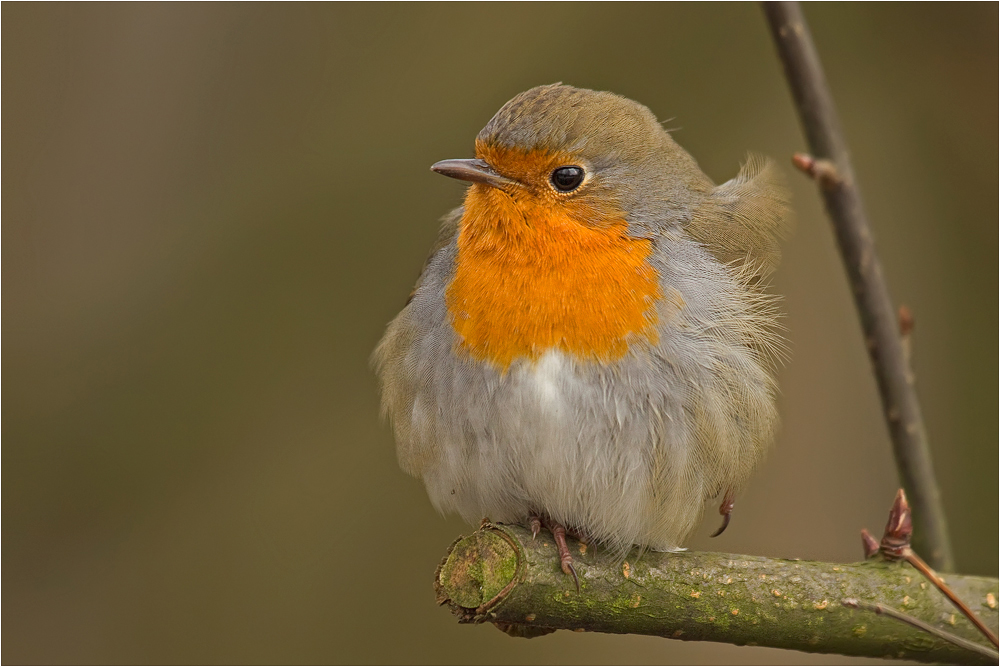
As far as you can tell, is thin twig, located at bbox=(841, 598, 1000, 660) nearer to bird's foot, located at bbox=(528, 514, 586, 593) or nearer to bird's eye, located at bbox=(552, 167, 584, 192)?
bird's foot, located at bbox=(528, 514, 586, 593)

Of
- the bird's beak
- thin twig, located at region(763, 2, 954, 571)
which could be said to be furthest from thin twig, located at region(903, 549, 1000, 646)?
the bird's beak

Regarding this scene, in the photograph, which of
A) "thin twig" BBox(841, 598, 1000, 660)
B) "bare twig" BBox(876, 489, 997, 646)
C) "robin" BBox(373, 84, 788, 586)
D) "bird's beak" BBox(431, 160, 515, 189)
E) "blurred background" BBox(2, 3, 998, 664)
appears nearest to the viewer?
"thin twig" BBox(841, 598, 1000, 660)

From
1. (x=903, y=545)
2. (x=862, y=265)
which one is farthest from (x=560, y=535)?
(x=862, y=265)

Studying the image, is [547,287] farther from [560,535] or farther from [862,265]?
[862,265]

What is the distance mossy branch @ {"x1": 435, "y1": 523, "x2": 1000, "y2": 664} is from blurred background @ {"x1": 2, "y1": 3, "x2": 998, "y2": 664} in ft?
7.38

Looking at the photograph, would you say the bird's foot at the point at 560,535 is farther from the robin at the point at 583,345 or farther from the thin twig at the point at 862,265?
the thin twig at the point at 862,265

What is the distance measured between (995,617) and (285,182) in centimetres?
371

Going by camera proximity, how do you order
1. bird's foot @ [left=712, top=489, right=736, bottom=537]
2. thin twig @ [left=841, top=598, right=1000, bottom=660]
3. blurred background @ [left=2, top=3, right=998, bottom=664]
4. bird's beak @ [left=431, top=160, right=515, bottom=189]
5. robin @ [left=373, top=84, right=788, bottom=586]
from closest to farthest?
1. thin twig @ [left=841, top=598, right=1000, bottom=660]
2. robin @ [left=373, top=84, right=788, bottom=586]
3. bird's beak @ [left=431, top=160, right=515, bottom=189]
4. bird's foot @ [left=712, top=489, right=736, bottom=537]
5. blurred background @ [left=2, top=3, right=998, bottom=664]

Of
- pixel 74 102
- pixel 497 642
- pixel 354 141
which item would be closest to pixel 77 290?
pixel 74 102

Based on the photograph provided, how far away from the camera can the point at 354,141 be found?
5.13 metres

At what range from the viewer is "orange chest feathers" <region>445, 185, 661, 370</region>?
2957 millimetres

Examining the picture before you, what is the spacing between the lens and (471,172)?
10.3 ft

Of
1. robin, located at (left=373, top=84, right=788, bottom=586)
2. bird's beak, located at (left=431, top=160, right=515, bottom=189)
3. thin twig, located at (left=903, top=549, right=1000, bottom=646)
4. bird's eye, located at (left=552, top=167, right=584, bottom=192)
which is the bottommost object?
thin twig, located at (left=903, top=549, right=1000, bottom=646)

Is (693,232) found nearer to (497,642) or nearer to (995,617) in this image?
(995,617)
